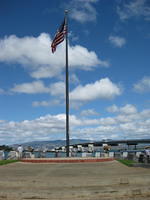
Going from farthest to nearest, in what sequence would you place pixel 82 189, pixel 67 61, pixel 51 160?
1. pixel 67 61
2. pixel 51 160
3. pixel 82 189

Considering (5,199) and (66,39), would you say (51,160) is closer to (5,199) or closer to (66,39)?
(66,39)

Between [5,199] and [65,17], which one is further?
[65,17]

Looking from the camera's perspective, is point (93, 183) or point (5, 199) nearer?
point (5, 199)

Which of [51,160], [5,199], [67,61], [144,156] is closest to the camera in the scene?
[5,199]

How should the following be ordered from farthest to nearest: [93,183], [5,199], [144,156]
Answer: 1. [144,156]
2. [93,183]
3. [5,199]

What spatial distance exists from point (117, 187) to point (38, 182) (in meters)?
2.53

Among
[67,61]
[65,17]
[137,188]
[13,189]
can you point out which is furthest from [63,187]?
[65,17]

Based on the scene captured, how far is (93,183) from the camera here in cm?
966

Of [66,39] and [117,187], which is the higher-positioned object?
[66,39]

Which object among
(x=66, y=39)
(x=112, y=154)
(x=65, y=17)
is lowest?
(x=112, y=154)

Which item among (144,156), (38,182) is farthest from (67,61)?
(38,182)

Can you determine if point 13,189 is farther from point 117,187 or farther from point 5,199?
point 117,187

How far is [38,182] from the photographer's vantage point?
9875 millimetres

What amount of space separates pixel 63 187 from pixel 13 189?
4.80ft
